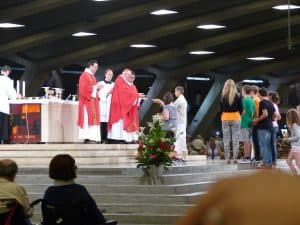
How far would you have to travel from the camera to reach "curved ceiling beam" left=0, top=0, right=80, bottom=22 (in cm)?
2295

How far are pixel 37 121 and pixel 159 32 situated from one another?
13.5 metres

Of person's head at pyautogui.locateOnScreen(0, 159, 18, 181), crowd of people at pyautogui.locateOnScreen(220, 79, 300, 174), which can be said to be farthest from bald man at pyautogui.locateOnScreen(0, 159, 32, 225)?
crowd of people at pyautogui.locateOnScreen(220, 79, 300, 174)

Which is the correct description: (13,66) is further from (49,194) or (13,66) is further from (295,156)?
(49,194)

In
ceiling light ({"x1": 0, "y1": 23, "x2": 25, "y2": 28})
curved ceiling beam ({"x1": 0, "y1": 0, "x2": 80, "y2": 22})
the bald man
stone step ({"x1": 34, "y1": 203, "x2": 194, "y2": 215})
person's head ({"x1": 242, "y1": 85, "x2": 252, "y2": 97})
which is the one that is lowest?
stone step ({"x1": 34, "y1": 203, "x2": 194, "y2": 215})

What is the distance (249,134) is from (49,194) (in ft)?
31.3

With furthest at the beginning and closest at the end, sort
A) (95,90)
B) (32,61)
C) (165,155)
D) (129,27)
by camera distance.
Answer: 1. (32,61)
2. (129,27)
3. (95,90)
4. (165,155)

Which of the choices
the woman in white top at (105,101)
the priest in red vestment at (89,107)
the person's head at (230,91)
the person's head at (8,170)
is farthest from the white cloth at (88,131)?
the person's head at (8,170)

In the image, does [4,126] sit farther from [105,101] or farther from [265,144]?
[265,144]

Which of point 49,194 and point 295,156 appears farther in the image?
point 295,156

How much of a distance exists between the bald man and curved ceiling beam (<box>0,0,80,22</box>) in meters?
18.0

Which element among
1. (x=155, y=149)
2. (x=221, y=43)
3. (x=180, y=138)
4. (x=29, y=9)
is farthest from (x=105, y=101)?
(x=221, y=43)

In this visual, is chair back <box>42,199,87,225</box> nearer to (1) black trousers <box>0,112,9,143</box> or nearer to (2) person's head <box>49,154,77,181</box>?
(2) person's head <box>49,154,77,181</box>

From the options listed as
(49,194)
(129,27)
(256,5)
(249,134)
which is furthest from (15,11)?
(49,194)

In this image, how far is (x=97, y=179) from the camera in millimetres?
11664
